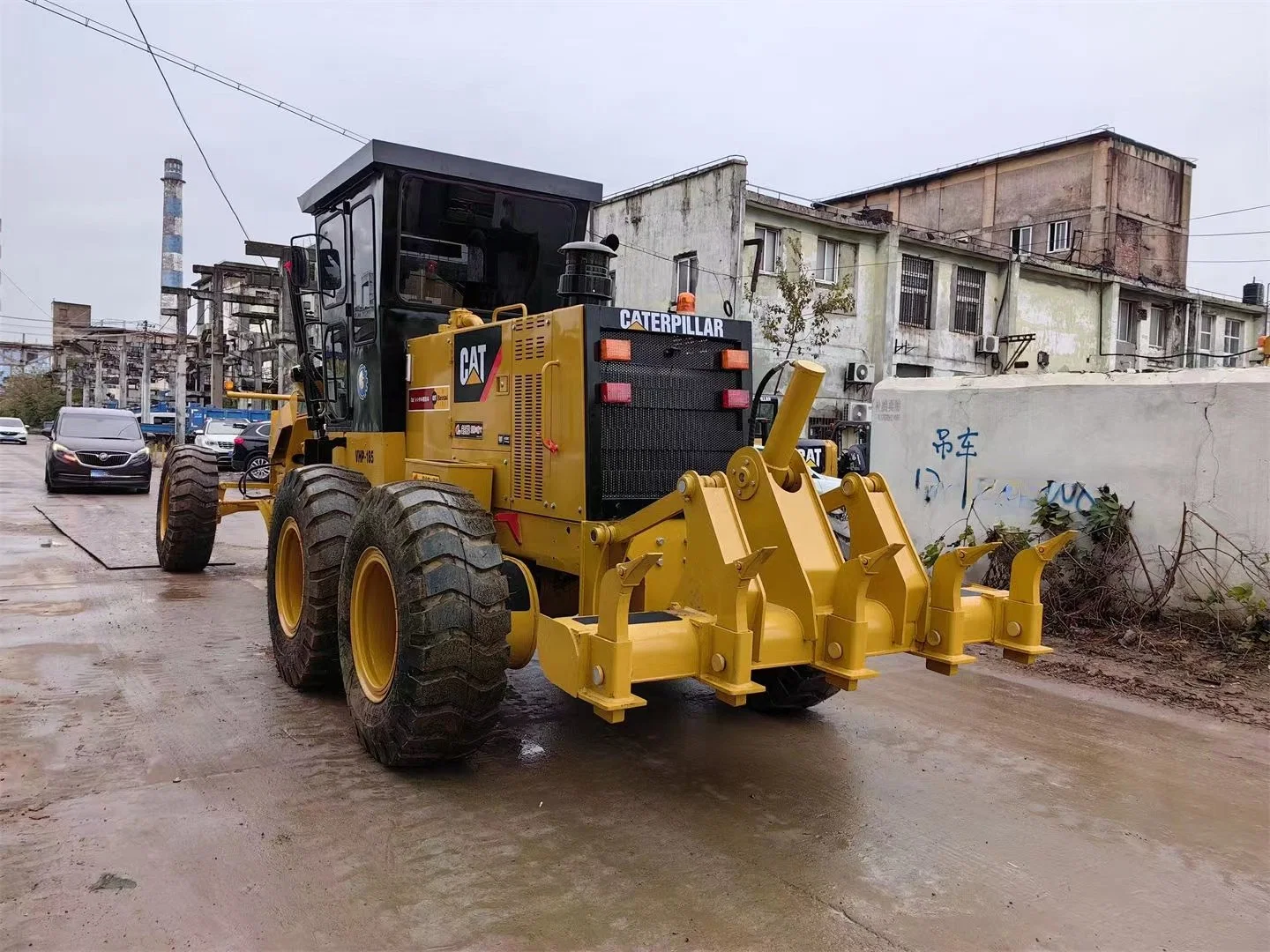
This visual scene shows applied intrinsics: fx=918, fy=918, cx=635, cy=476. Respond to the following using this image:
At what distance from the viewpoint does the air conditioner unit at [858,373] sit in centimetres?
Answer: 2098

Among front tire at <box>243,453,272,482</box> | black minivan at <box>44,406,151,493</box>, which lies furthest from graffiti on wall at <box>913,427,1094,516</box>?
black minivan at <box>44,406,151,493</box>

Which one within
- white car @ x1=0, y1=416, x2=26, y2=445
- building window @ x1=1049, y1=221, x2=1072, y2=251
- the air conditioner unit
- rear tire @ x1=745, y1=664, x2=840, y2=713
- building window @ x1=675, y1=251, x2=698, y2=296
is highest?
building window @ x1=1049, y1=221, x2=1072, y2=251

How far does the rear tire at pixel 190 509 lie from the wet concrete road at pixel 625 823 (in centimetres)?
317

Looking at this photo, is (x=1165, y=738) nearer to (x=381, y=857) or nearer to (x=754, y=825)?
(x=754, y=825)

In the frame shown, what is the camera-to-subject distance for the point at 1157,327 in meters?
27.2

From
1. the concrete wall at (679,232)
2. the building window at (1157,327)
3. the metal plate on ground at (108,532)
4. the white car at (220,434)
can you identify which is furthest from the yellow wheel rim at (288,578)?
the building window at (1157,327)

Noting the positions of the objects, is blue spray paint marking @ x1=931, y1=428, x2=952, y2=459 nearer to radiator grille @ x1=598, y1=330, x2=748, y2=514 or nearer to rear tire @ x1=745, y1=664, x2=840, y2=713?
rear tire @ x1=745, y1=664, x2=840, y2=713

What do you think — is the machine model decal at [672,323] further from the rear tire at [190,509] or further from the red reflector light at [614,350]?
the rear tire at [190,509]

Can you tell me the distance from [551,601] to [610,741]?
842mm

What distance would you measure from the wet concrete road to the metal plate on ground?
438 centimetres

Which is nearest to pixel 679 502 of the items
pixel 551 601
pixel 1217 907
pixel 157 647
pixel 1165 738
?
pixel 551 601

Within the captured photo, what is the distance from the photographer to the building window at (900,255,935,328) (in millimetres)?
21859

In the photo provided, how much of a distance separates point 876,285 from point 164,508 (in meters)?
16.6

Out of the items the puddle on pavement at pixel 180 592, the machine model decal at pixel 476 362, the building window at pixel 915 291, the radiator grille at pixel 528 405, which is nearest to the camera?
the radiator grille at pixel 528 405
